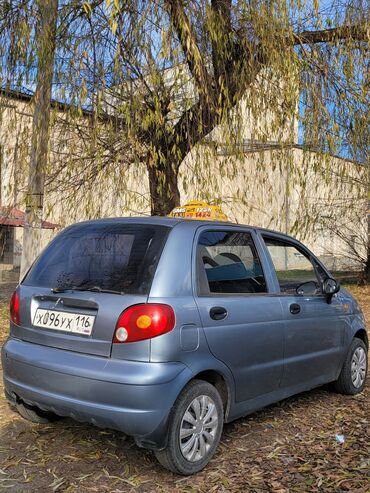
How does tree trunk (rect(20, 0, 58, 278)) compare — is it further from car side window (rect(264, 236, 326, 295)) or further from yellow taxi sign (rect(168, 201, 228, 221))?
car side window (rect(264, 236, 326, 295))

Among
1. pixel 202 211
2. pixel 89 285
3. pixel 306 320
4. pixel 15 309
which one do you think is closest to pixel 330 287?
pixel 306 320

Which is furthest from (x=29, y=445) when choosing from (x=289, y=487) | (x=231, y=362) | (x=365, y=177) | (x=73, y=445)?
(x=365, y=177)

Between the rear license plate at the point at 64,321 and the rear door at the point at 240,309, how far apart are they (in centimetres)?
74

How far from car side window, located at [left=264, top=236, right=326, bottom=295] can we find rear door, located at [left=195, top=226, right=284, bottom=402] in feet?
0.96

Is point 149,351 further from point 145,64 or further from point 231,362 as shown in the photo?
point 145,64

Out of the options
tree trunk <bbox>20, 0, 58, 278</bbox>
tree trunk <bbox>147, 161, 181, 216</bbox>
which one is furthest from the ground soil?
tree trunk <bbox>147, 161, 181, 216</bbox>

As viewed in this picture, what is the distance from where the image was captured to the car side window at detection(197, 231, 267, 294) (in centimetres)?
369

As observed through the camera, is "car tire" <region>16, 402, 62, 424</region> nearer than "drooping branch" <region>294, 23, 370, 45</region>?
Yes

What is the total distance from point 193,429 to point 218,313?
76 cm

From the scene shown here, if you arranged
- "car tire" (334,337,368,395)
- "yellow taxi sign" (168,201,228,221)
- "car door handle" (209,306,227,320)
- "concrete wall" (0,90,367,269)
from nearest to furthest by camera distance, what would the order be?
1. "car door handle" (209,306,227,320)
2. "car tire" (334,337,368,395)
3. "yellow taxi sign" (168,201,228,221)
4. "concrete wall" (0,90,367,269)

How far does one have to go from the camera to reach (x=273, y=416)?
4.58 metres

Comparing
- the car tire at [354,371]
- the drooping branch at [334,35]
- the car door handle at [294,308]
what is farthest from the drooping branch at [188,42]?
the car tire at [354,371]

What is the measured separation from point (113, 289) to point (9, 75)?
11.9 feet

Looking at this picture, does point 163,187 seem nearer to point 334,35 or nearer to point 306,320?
point 334,35
